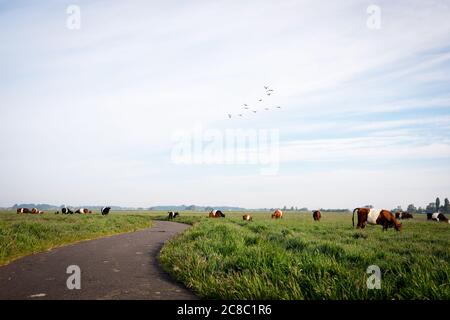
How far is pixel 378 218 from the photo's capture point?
24703 millimetres

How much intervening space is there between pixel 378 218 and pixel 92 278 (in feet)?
74.4

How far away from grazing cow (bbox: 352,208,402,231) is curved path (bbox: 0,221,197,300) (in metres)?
19.1

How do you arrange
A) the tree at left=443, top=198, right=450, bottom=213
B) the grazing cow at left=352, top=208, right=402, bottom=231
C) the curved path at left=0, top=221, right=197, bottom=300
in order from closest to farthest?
the curved path at left=0, top=221, right=197, bottom=300, the grazing cow at left=352, top=208, right=402, bottom=231, the tree at left=443, top=198, right=450, bottom=213

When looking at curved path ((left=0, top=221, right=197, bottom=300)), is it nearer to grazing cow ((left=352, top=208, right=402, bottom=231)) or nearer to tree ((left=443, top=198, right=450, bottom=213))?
grazing cow ((left=352, top=208, right=402, bottom=231))

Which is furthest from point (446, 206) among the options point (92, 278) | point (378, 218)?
point (92, 278)

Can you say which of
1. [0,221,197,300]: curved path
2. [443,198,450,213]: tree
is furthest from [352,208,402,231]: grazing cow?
[443,198,450,213]: tree

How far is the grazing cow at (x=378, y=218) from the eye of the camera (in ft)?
78.4

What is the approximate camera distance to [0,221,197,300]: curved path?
6.57 metres

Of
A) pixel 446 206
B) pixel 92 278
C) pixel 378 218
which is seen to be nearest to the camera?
pixel 92 278

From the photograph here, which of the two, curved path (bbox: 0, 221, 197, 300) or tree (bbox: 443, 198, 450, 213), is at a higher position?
curved path (bbox: 0, 221, 197, 300)

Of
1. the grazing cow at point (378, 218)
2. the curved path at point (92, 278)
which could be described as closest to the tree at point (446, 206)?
the grazing cow at point (378, 218)

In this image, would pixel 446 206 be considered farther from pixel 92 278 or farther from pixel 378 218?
pixel 92 278

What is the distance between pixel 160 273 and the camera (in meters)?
9.00

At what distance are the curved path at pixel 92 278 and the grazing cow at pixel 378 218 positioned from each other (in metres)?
19.1
